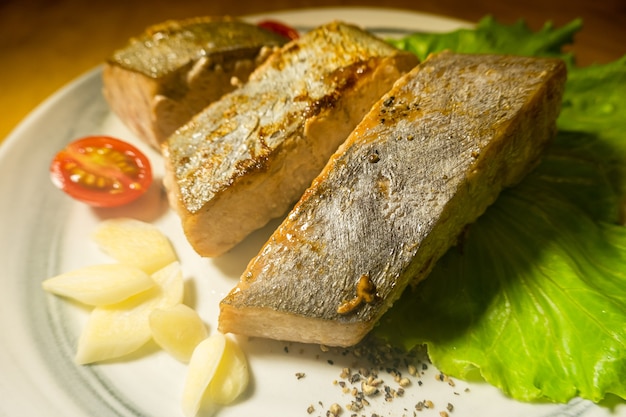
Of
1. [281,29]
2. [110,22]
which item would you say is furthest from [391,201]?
[110,22]

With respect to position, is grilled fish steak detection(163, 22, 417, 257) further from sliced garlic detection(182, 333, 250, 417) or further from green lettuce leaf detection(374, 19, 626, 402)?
green lettuce leaf detection(374, 19, 626, 402)

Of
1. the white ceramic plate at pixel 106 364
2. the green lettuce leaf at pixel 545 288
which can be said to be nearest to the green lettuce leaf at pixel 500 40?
the green lettuce leaf at pixel 545 288

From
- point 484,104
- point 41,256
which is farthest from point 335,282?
point 41,256

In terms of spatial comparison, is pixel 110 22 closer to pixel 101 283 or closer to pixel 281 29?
pixel 281 29

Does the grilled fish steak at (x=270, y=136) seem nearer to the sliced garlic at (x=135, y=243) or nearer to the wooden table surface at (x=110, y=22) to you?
the sliced garlic at (x=135, y=243)

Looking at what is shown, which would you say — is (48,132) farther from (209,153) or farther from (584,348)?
(584,348)
